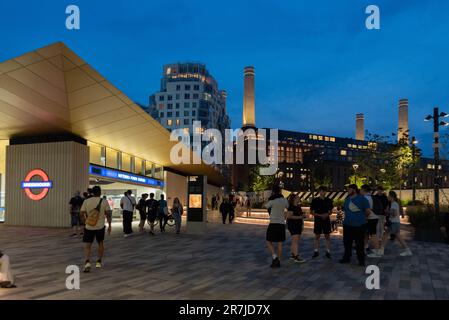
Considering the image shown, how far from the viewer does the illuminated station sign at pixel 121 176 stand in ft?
65.7

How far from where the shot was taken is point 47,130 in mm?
17719

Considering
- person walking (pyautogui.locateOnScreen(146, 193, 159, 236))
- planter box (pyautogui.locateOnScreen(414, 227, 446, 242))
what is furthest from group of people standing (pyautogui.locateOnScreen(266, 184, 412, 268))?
person walking (pyautogui.locateOnScreen(146, 193, 159, 236))

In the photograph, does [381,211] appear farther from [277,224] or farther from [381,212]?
[277,224]

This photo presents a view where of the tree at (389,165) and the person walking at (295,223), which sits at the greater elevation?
the tree at (389,165)

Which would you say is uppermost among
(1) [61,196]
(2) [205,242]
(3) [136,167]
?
(3) [136,167]

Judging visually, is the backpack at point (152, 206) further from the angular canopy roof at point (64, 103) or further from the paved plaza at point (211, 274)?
the paved plaza at point (211, 274)

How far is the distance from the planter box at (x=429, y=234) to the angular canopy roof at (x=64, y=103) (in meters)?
12.4

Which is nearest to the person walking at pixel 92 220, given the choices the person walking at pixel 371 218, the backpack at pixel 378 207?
the person walking at pixel 371 218

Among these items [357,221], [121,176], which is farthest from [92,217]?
[121,176]

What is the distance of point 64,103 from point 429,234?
14.6 m

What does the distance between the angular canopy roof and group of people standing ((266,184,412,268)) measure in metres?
7.59

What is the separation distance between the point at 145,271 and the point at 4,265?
270cm
